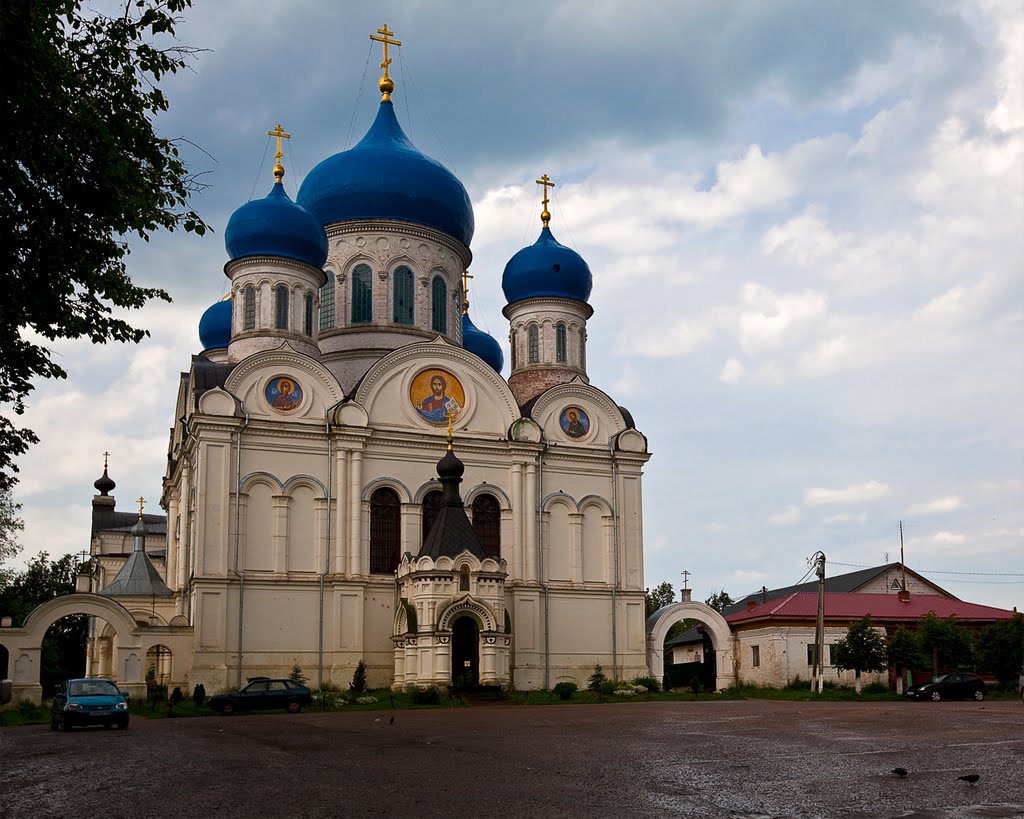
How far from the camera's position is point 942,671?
3944cm

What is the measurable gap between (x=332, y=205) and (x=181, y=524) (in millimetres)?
11827

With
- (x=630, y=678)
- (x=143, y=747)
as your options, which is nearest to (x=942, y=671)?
(x=630, y=678)

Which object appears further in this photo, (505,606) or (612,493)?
(612,493)

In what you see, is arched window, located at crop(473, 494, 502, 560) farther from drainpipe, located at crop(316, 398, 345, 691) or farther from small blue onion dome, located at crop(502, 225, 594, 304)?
small blue onion dome, located at crop(502, 225, 594, 304)

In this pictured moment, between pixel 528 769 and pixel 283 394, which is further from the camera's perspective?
pixel 283 394

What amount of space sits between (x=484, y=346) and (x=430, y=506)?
13.1 m

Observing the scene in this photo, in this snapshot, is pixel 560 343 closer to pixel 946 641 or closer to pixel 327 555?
pixel 327 555

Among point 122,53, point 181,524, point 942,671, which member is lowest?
point 942,671

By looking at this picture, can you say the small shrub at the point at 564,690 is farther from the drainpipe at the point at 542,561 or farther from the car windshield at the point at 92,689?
the car windshield at the point at 92,689

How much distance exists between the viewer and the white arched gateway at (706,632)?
37.5 m

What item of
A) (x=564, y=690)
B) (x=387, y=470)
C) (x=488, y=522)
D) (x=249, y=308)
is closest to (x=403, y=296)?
(x=249, y=308)

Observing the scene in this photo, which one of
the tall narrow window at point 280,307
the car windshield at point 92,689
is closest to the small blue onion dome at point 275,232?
the tall narrow window at point 280,307

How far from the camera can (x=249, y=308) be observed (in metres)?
36.1

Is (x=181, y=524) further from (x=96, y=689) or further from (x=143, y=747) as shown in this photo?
(x=143, y=747)
